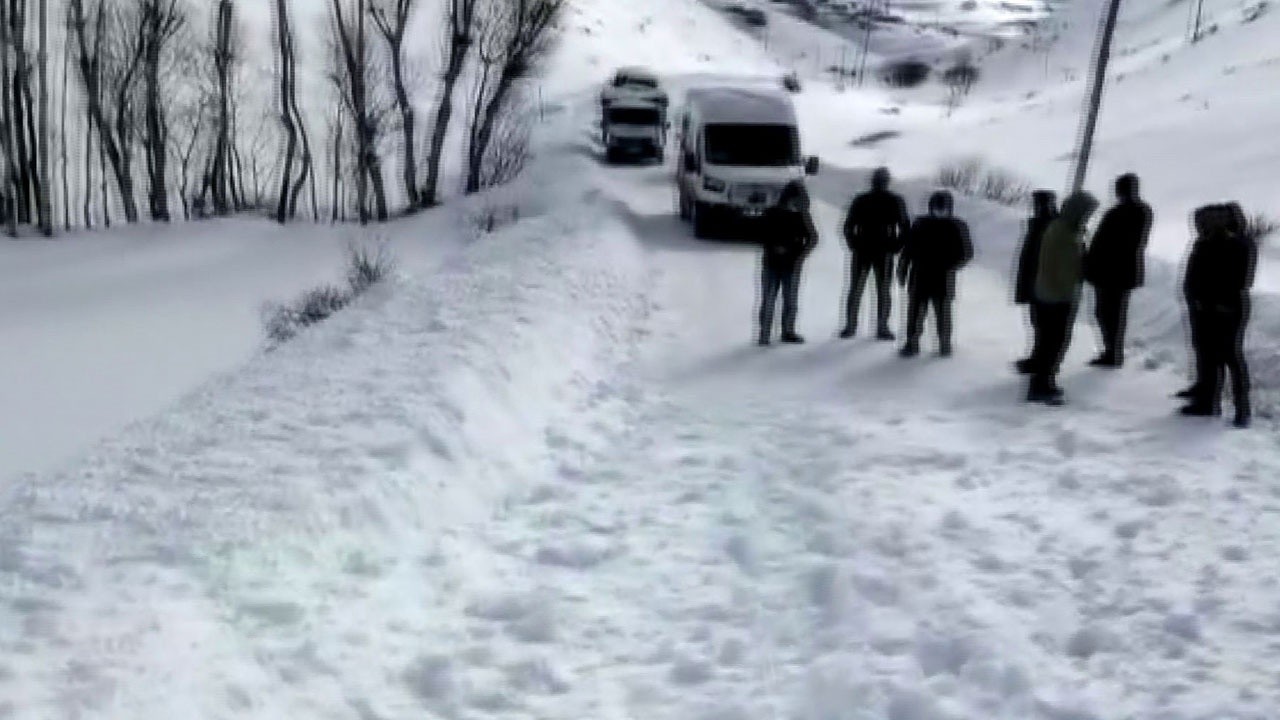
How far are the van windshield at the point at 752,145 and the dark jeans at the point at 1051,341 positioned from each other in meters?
13.1

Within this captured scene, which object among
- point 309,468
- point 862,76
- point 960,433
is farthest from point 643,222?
point 862,76

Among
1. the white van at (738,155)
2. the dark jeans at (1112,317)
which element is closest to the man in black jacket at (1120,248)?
the dark jeans at (1112,317)

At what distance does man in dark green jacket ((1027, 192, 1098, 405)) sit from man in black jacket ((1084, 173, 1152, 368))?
0.77m

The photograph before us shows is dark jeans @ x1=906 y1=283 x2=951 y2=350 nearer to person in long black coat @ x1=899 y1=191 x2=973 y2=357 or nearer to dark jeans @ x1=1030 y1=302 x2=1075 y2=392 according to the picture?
person in long black coat @ x1=899 y1=191 x2=973 y2=357

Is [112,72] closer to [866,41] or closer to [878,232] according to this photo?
[878,232]

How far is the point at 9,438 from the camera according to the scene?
16.3 metres

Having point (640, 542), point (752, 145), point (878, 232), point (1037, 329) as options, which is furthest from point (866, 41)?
point (640, 542)

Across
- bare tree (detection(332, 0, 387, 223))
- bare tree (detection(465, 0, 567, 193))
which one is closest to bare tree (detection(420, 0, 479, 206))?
bare tree (detection(465, 0, 567, 193))

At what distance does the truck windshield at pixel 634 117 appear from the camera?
40.2 m

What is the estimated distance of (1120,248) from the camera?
40.7 ft

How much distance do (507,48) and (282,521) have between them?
32.8 metres

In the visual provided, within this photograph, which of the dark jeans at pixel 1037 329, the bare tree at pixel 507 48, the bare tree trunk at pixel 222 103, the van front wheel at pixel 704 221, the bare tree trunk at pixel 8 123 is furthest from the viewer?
the bare tree trunk at pixel 222 103

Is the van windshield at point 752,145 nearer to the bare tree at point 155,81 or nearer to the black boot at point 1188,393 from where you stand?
the black boot at point 1188,393

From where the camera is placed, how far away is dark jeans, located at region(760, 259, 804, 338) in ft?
45.9
